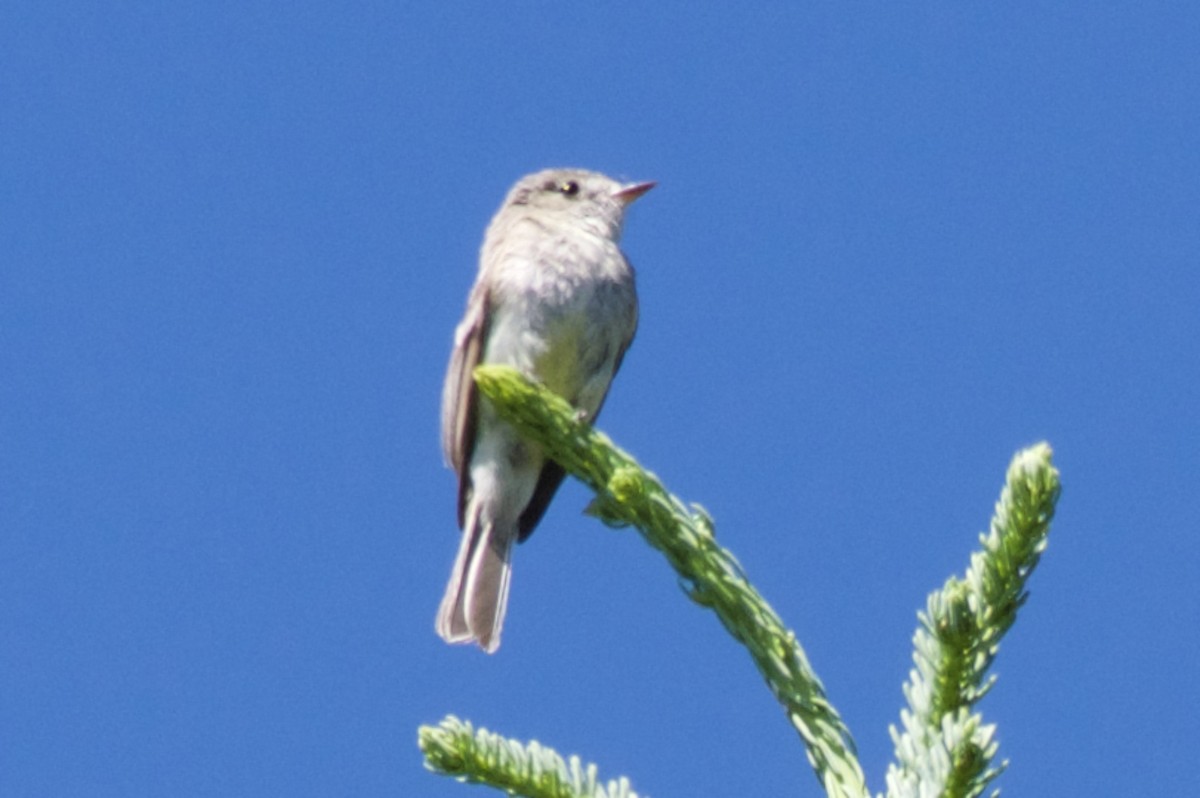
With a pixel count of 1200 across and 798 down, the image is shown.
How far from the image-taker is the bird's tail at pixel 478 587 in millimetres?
5363

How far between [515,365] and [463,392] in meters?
0.36

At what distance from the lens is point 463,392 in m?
5.91

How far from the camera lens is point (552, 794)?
6.35 feet

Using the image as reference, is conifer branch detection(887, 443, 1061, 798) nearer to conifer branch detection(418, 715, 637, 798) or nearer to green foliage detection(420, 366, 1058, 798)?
green foliage detection(420, 366, 1058, 798)

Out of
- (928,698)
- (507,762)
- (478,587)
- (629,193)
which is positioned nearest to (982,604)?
(928,698)

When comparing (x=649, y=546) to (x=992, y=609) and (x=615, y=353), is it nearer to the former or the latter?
(x=992, y=609)

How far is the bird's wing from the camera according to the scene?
5.78 meters

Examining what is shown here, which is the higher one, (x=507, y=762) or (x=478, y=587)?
(x=478, y=587)

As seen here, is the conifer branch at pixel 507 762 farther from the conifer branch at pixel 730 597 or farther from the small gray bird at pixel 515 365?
the small gray bird at pixel 515 365

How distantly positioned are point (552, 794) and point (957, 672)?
504 millimetres

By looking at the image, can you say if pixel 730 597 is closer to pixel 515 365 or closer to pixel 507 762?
pixel 507 762

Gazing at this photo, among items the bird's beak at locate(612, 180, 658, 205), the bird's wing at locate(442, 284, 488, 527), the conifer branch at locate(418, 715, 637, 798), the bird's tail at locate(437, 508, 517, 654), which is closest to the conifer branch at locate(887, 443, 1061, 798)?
the conifer branch at locate(418, 715, 637, 798)

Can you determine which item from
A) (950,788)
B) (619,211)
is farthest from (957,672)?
(619,211)

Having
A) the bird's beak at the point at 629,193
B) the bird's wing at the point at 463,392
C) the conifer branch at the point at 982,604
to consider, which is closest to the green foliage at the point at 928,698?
the conifer branch at the point at 982,604
